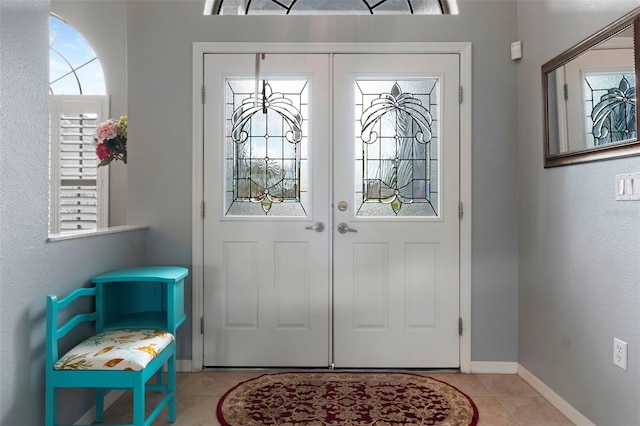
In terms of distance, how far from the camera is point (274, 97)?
261 centimetres

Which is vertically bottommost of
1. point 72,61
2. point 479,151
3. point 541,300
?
point 541,300

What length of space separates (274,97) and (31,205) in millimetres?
1514

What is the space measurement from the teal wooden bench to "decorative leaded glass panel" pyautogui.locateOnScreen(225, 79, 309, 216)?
27.7 inches

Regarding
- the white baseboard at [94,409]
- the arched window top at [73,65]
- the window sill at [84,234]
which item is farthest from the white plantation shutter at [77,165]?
the white baseboard at [94,409]

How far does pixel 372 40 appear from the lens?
8.47ft

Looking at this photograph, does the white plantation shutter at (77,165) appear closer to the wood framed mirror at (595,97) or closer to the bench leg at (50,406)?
the bench leg at (50,406)

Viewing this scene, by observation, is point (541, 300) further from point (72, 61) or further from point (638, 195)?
point (72, 61)

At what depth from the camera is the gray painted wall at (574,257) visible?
1706mm

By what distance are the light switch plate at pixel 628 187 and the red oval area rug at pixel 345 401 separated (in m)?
1.27

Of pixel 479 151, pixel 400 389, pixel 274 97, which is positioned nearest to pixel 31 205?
pixel 274 97

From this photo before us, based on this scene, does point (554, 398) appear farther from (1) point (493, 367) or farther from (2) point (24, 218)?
(2) point (24, 218)

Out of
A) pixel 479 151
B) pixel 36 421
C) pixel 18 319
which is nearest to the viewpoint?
pixel 18 319

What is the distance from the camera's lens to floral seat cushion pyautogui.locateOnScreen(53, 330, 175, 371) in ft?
5.17

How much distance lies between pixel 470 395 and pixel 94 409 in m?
2.01
